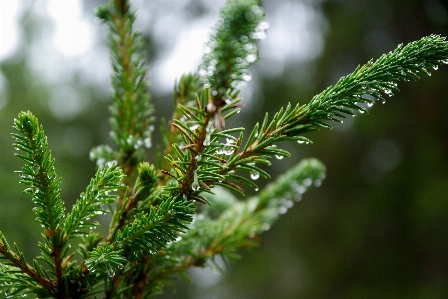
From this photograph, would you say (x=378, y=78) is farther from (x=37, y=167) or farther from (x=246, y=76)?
(x=37, y=167)

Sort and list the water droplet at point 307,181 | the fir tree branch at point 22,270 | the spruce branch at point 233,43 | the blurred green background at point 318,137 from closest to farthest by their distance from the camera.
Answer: the spruce branch at point 233,43 → the fir tree branch at point 22,270 → the water droplet at point 307,181 → the blurred green background at point 318,137

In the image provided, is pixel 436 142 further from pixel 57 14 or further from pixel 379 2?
pixel 57 14

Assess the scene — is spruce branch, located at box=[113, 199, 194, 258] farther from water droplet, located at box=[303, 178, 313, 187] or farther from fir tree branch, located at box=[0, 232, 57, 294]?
water droplet, located at box=[303, 178, 313, 187]

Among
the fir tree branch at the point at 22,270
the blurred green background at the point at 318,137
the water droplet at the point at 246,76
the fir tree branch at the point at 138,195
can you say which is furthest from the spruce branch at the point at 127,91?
the blurred green background at the point at 318,137

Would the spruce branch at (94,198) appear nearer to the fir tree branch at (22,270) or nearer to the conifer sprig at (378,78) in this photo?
the fir tree branch at (22,270)

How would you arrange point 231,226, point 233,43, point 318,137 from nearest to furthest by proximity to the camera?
1. point 233,43
2. point 231,226
3. point 318,137

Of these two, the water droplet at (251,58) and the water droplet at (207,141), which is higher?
the water droplet at (251,58)

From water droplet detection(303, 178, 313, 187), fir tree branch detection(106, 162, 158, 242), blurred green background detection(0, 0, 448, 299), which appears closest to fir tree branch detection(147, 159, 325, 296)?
water droplet detection(303, 178, 313, 187)

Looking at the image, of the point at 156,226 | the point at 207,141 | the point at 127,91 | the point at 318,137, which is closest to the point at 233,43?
the point at 207,141
